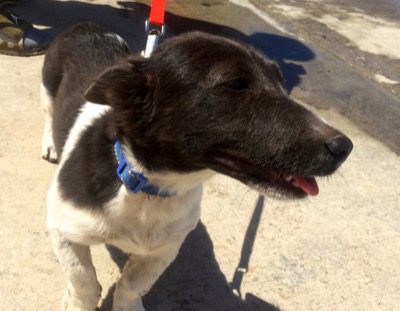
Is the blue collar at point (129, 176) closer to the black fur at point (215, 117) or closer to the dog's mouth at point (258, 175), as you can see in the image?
the black fur at point (215, 117)

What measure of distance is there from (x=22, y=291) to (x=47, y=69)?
150 centimetres

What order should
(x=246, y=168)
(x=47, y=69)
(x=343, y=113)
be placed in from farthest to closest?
(x=343, y=113) → (x=47, y=69) → (x=246, y=168)

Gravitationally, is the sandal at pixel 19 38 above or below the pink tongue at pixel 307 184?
below

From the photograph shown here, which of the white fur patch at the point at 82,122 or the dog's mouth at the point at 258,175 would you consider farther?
the white fur patch at the point at 82,122

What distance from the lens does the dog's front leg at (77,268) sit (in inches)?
103

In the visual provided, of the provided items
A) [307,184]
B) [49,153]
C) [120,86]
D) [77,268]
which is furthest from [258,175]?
[49,153]

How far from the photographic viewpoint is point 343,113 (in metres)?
5.25

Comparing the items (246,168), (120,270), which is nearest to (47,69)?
(120,270)

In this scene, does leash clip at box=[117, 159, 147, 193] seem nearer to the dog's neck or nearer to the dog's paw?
the dog's neck

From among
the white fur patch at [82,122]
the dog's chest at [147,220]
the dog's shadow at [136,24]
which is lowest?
the dog's shadow at [136,24]

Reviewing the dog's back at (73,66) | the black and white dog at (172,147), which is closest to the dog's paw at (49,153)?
the dog's back at (73,66)

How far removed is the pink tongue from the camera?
7.41ft

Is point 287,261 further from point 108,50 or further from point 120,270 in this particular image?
point 108,50

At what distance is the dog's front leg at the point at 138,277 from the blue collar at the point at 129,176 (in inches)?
20.4
